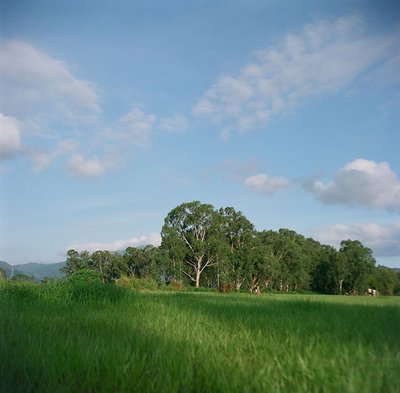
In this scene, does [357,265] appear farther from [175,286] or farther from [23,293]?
[23,293]

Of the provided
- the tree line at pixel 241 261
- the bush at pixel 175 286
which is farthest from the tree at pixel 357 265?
the bush at pixel 175 286

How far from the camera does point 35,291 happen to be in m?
8.55

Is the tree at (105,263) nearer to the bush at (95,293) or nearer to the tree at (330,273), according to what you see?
the tree at (330,273)

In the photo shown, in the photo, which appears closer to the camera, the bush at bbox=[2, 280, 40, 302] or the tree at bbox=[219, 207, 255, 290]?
the bush at bbox=[2, 280, 40, 302]

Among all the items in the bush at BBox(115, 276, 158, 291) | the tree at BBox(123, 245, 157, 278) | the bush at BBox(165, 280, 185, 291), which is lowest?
the bush at BBox(165, 280, 185, 291)

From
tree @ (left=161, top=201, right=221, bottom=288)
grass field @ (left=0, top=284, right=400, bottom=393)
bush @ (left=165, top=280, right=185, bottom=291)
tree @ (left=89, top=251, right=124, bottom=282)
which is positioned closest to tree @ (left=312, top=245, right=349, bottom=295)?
tree @ (left=161, top=201, right=221, bottom=288)

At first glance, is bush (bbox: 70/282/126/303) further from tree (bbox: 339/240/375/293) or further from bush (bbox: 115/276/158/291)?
tree (bbox: 339/240/375/293)

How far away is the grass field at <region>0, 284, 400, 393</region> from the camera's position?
2.47 metres

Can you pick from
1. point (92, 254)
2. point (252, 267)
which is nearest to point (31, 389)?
point (252, 267)

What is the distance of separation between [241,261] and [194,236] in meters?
8.93

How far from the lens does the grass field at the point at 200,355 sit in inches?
97.1

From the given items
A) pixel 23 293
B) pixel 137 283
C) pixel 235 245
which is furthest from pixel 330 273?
pixel 23 293

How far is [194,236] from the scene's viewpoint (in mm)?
69250

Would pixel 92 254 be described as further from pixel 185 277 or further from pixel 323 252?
pixel 323 252
